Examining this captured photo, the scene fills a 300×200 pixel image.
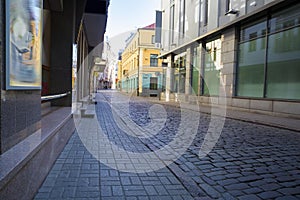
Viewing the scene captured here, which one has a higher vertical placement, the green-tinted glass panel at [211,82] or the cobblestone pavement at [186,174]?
the green-tinted glass panel at [211,82]

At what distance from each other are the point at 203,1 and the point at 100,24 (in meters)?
8.35

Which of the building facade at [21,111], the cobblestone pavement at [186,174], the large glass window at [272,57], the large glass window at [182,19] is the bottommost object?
the cobblestone pavement at [186,174]

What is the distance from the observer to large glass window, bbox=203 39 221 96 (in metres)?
15.9

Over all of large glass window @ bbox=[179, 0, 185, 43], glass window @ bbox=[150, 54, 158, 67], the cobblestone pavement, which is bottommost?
the cobblestone pavement

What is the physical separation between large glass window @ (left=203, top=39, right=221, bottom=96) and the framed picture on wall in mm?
13349

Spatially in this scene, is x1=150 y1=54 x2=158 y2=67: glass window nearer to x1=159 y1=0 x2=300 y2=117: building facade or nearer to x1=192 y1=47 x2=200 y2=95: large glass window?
x1=159 y1=0 x2=300 y2=117: building facade

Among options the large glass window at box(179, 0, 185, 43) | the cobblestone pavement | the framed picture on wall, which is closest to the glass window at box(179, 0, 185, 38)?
the large glass window at box(179, 0, 185, 43)

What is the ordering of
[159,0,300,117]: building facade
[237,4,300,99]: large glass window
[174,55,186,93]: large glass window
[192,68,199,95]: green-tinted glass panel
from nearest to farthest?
[237,4,300,99]: large glass window → [159,0,300,117]: building facade → [192,68,199,95]: green-tinted glass panel → [174,55,186,93]: large glass window

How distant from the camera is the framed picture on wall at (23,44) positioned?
2.67 m

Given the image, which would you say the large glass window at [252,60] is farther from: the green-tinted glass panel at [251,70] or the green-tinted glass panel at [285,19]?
the green-tinted glass panel at [285,19]

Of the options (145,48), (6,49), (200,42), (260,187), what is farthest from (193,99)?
(145,48)

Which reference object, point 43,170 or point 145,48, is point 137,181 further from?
point 145,48

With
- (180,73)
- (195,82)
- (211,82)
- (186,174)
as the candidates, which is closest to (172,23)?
(180,73)

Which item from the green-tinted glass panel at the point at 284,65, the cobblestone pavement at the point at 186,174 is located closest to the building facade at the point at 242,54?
the green-tinted glass panel at the point at 284,65
